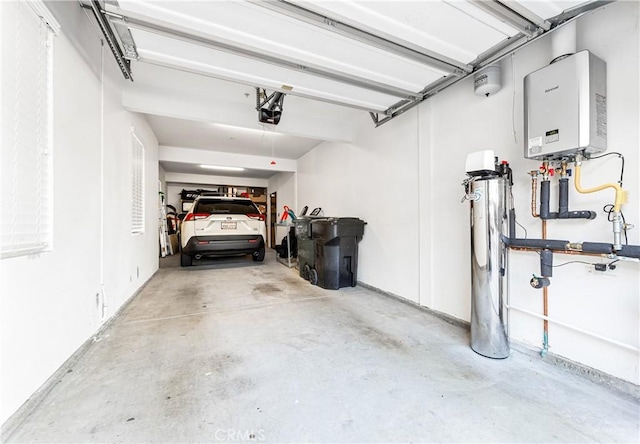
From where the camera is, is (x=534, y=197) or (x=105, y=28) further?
(x=534, y=197)

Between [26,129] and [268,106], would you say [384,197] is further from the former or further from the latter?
[26,129]

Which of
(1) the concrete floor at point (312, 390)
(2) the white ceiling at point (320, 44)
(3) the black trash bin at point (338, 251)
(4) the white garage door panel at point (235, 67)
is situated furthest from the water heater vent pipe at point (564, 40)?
(3) the black trash bin at point (338, 251)

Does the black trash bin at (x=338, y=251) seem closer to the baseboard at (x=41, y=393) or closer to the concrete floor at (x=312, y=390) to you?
the concrete floor at (x=312, y=390)

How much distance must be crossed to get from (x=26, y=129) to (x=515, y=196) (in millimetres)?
3398

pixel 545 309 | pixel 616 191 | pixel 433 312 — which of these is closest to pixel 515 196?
pixel 616 191

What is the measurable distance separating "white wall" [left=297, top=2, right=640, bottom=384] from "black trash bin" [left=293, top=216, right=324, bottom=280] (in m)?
0.78

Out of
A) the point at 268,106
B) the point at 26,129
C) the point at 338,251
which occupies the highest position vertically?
the point at 268,106

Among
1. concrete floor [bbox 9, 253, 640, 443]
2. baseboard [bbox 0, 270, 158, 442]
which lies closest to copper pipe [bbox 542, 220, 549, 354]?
concrete floor [bbox 9, 253, 640, 443]

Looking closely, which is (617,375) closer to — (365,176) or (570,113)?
(570,113)

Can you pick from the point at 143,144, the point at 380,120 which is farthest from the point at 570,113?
the point at 143,144

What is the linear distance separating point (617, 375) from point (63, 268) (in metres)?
3.73

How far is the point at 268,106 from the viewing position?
3.57m

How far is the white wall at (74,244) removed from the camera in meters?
1.38

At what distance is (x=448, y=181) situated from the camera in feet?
9.27
